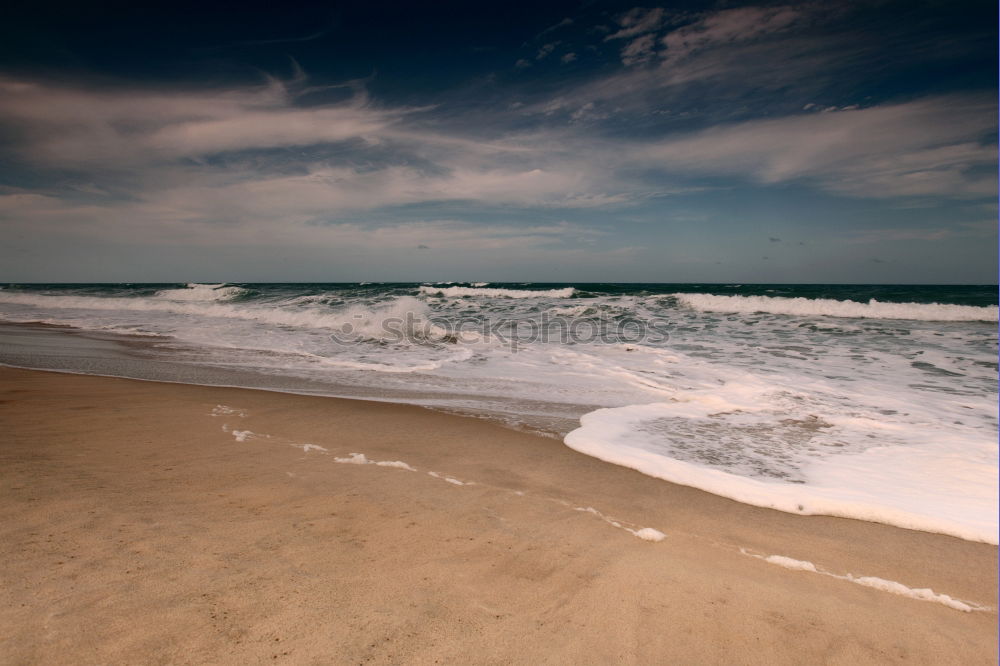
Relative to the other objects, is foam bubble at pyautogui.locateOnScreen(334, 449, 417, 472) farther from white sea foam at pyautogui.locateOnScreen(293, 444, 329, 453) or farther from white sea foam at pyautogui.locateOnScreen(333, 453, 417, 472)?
white sea foam at pyautogui.locateOnScreen(293, 444, 329, 453)

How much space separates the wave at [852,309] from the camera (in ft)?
61.4

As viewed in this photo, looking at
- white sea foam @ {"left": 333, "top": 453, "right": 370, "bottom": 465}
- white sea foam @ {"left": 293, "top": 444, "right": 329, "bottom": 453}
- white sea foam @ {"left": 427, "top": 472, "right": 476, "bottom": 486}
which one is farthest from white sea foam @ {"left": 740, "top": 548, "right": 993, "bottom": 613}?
white sea foam @ {"left": 293, "top": 444, "right": 329, "bottom": 453}

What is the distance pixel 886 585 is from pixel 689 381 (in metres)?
4.98

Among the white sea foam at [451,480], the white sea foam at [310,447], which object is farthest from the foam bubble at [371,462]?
the white sea foam at [310,447]

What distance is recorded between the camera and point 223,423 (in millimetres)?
4574

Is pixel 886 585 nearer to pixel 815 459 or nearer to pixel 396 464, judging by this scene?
pixel 815 459

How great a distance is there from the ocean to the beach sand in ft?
2.10

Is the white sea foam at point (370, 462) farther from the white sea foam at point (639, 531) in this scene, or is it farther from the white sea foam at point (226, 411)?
the white sea foam at point (226, 411)

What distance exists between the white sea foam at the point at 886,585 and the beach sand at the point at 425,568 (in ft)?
0.14

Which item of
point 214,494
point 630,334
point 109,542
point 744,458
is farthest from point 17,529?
point 630,334

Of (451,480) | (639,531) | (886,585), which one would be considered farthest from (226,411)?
(886,585)

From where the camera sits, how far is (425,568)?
2193 mm

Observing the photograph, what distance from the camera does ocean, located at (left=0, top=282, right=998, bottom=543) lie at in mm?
3666

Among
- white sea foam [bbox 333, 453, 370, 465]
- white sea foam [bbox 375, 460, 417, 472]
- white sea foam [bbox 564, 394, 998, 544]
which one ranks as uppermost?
white sea foam [bbox 333, 453, 370, 465]
